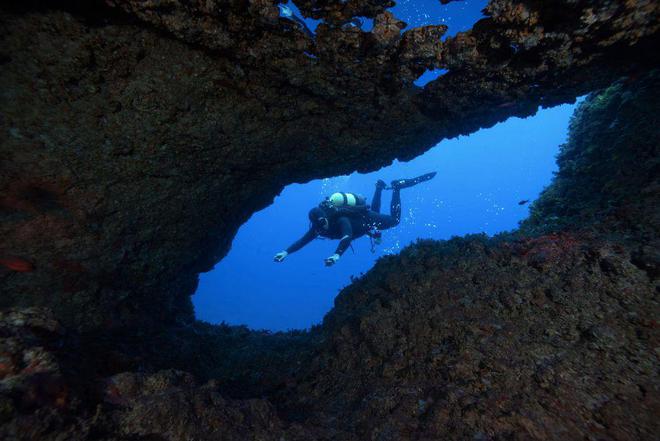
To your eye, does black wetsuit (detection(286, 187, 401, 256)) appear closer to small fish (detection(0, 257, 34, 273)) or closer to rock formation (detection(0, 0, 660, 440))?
rock formation (detection(0, 0, 660, 440))

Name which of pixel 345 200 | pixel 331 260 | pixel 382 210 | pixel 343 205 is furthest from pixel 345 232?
pixel 382 210

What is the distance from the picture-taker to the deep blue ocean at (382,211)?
7319cm

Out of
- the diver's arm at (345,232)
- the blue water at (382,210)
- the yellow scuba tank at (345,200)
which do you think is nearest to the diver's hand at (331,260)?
the diver's arm at (345,232)

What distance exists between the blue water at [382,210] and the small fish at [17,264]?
5961 centimetres

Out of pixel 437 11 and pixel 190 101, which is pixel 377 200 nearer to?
pixel 437 11

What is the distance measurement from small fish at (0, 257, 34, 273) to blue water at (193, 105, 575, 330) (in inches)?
2347

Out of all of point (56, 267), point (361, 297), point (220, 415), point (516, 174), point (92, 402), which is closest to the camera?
point (92, 402)

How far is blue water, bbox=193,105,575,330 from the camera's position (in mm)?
74188

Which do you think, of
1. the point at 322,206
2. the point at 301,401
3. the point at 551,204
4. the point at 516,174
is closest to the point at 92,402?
the point at 301,401

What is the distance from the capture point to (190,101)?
12.2ft

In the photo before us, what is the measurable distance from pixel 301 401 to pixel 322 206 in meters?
8.47

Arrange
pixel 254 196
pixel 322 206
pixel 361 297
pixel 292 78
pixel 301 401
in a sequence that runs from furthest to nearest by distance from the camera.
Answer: pixel 322 206 < pixel 254 196 < pixel 361 297 < pixel 292 78 < pixel 301 401

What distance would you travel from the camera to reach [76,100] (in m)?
3.39

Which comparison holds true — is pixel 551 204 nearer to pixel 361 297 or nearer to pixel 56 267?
pixel 361 297
